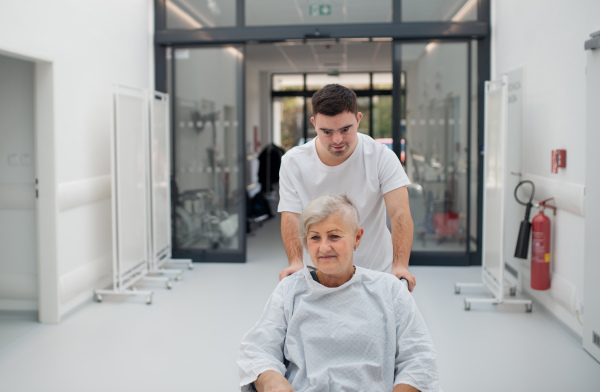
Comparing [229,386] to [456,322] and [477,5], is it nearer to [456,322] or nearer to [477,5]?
[456,322]

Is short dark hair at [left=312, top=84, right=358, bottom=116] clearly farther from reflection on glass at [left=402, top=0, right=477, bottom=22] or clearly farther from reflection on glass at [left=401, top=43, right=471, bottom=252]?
reflection on glass at [left=402, top=0, right=477, bottom=22]

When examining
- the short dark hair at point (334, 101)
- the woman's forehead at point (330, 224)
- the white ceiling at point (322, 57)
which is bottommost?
the woman's forehead at point (330, 224)

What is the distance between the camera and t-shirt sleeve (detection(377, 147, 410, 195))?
251cm

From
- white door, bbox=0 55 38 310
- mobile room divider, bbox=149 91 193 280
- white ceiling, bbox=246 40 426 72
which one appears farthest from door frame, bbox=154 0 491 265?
white ceiling, bbox=246 40 426 72

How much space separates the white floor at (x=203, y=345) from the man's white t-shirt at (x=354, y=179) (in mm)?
1298

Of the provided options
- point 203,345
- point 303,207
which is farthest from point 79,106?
point 303,207

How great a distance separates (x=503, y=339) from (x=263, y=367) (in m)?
2.82

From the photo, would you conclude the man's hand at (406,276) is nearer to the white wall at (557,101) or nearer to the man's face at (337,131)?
the man's face at (337,131)

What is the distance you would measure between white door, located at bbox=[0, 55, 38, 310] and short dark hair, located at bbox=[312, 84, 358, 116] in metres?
3.45

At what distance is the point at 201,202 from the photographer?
700 centimetres

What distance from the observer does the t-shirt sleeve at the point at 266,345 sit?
193 cm

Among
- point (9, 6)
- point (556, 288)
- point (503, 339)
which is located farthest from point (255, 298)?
point (9, 6)

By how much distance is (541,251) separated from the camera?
4.62 metres

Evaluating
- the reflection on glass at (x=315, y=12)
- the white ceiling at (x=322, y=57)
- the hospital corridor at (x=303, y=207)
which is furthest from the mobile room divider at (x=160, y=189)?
the white ceiling at (x=322, y=57)
